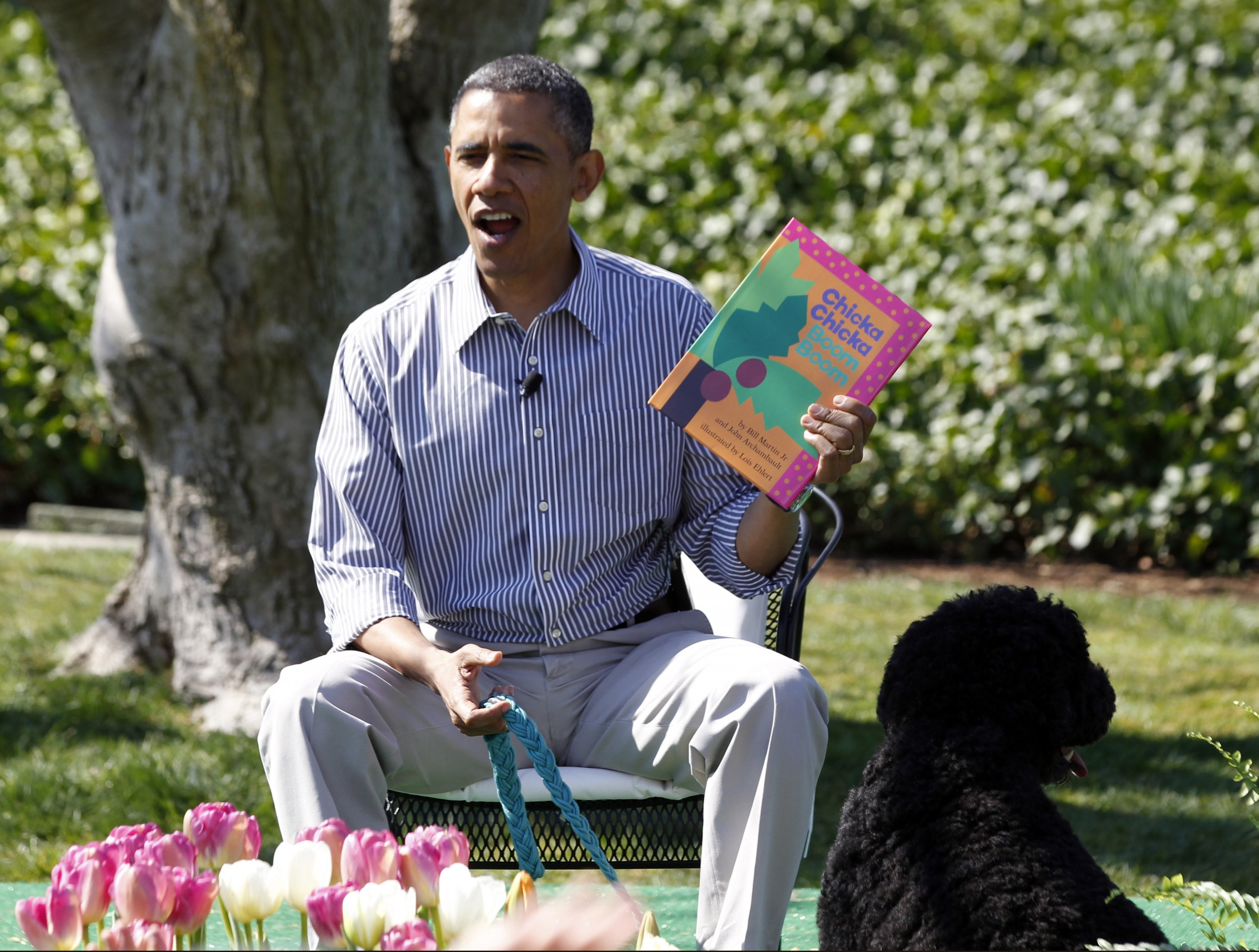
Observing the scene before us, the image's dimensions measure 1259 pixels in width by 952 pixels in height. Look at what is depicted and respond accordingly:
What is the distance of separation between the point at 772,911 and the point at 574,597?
2.47ft

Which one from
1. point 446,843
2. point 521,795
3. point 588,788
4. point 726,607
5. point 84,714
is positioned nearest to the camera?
point 446,843

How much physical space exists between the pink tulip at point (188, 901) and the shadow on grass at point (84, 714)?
2.99 metres

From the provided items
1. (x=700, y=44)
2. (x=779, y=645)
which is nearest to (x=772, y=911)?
(x=779, y=645)

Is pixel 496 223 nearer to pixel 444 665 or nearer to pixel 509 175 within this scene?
pixel 509 175

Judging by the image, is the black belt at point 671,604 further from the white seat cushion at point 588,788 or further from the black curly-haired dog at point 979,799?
the black curly-haired dog at point 979,799

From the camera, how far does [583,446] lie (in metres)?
2.82

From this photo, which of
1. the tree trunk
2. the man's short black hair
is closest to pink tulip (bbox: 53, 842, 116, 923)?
the man's short black hair

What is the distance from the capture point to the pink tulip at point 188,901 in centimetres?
151

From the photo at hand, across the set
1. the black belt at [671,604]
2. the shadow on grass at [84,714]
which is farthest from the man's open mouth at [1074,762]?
the shadow on grass at [84,714]

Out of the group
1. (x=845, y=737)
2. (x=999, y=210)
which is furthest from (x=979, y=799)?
(x=999, y=210)

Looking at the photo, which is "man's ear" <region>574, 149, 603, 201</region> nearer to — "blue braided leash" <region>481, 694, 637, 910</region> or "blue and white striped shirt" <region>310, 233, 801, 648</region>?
"blue and white striped shirt" <region>310, 233, 801, 648</region>

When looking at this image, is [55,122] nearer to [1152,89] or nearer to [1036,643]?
[1152,89]

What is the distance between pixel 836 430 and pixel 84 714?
3133mm

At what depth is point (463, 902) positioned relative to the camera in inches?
58.8
